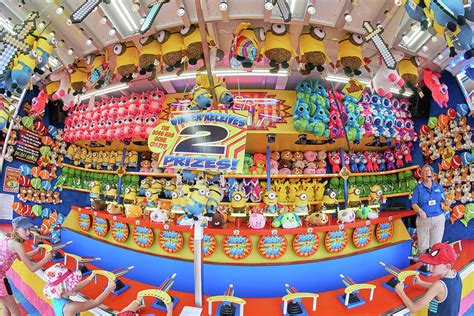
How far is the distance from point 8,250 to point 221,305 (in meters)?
2.44

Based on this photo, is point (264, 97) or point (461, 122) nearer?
point (461, 122)

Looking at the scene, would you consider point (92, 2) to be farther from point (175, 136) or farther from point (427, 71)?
point (427, 71)

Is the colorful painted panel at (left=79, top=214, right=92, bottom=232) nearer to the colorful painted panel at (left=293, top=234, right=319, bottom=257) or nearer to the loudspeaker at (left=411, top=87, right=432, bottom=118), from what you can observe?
the colorful painted panel at (left=293, top=234, right=319, bottom=257)

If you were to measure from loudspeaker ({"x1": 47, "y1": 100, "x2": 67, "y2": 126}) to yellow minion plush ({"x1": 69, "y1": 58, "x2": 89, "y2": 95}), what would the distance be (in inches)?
116

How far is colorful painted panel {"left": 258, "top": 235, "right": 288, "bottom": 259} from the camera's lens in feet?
10.1

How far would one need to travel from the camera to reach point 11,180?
18.2ft

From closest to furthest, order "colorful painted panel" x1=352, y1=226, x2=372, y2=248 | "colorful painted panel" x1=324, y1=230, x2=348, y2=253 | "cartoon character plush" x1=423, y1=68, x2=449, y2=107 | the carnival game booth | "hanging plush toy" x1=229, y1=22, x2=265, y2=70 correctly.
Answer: the carnival game booth, "hanging plush toy" x1=229, y1=22, x2=265, y2=70, "colorful painted panel" x1=324, y1=230, x2=348, y2=253, "colorful painted panel" x1=352, y1=226, x2=372, y2=248, "cartoon character plush" x1=423, y1=68, x2=449, y2=107

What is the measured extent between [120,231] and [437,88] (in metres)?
5.52

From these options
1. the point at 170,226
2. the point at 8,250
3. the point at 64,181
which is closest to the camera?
the point at 8,250

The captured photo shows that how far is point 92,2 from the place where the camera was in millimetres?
2018

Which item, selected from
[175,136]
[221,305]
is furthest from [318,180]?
[175,136]

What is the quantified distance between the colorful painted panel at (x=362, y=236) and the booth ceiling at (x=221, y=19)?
2.49 meters

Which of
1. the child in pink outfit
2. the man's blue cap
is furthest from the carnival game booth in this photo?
the man's blue cap

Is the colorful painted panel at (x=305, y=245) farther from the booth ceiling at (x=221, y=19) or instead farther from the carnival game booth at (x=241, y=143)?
the booth ceiling at (x=221, y=19)
